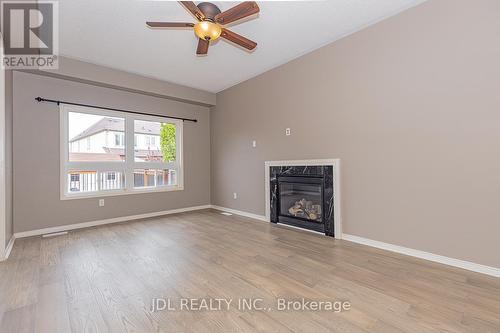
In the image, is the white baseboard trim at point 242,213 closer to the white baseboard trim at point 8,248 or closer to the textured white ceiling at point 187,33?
the textured white ceiling at point 187,33

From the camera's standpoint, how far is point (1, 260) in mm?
2385

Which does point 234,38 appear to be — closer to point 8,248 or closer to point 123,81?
point 123,81

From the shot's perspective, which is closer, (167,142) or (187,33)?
(187,33)

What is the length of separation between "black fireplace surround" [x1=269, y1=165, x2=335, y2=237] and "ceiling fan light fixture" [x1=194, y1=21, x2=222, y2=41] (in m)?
2.16

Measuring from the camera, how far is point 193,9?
2.02 meters

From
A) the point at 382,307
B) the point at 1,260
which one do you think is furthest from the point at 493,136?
the point at 1,260

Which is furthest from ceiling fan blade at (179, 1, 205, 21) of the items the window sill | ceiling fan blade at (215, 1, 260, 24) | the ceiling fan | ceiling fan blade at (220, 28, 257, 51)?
the window sill

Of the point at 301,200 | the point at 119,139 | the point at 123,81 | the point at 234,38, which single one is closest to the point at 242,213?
the point at 301,200

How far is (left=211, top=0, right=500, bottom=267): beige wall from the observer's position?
2045mm

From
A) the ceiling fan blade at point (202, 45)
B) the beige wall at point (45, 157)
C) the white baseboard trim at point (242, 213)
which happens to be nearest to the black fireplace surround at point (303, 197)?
the white baseboard trim at point (242, 213)

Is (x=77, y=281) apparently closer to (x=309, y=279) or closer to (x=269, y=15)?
(x=309, y=279)

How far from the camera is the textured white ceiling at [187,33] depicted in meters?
2.40

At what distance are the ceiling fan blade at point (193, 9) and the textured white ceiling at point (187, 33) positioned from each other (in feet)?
1.32

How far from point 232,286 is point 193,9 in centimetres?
248
